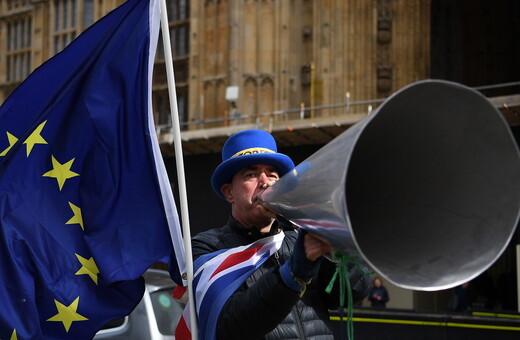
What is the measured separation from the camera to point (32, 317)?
3.62 meters

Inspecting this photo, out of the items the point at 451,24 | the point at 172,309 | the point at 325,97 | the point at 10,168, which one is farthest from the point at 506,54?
the point at 10,168

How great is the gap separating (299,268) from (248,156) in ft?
2.52

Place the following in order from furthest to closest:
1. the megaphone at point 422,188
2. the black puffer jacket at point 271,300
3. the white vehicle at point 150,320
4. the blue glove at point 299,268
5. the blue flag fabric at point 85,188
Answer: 1. the white vehicle at point 150,320
2. the blue flag fabric at point 85,188
3. the black puffer jacket at point 271,300
4. the blue glove at point 299,268
5. the megaphone at point 422,188

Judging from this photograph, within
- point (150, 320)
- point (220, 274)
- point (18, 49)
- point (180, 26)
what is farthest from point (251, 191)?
point (18, 49)

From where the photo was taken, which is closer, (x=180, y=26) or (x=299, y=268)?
(x=299, y=268)

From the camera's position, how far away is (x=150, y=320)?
7.33 meters

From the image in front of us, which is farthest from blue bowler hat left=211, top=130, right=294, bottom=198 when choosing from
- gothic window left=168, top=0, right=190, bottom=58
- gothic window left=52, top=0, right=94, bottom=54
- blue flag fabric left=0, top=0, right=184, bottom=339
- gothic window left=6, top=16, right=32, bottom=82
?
gothic window left=6, top=16, right=32, bottom=82

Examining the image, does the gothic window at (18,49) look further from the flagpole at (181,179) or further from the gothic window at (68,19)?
the flagpole at (181,179)

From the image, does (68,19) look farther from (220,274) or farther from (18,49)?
(220,274)

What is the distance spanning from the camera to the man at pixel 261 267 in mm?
2938

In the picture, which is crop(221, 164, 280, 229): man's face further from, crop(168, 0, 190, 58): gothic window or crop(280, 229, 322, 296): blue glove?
crop(168, 0, 190, 58): gothic window

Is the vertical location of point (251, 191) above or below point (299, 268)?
above

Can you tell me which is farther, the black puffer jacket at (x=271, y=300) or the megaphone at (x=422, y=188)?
the black puffer jacket at (x=271, y=300)

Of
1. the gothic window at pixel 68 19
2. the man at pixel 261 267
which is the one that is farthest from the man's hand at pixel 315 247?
the gothic window at pixel 68 19
